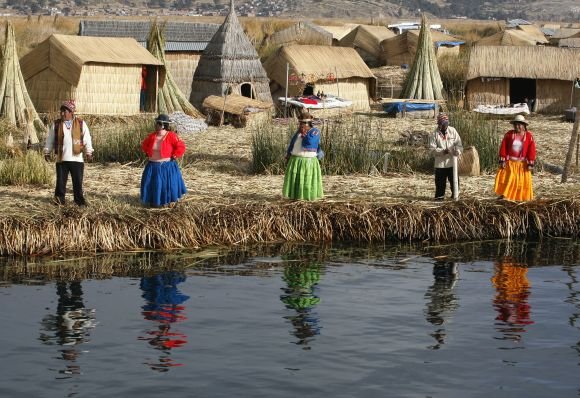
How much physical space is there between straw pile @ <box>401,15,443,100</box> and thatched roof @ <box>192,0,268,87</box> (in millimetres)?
4194

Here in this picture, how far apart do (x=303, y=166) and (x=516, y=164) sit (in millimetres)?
2447

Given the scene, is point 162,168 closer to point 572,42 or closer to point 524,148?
point 524,148

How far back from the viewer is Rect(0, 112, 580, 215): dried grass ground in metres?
13.5

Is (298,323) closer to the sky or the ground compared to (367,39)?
closer to the ground

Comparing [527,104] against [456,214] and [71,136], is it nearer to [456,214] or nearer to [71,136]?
[456,214]

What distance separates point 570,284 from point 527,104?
1456cm

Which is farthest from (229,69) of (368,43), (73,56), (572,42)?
(572,42)

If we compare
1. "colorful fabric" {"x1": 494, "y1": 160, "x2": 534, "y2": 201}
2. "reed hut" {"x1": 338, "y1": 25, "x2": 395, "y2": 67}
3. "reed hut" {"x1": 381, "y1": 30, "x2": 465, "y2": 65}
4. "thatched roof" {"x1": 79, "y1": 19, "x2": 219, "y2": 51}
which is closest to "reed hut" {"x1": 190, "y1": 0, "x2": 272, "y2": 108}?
"thatched roof" {"x1": 79, "y1": 19, "x2": 219, "y2": 51}

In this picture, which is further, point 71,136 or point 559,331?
point 71,136

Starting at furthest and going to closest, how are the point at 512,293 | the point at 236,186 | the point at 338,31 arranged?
the point at 338,31, the point at 236,186, the point at 512,293

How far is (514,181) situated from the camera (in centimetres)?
1352

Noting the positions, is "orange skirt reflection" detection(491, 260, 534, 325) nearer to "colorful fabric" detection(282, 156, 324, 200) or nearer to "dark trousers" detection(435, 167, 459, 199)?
"dark trousers" detection(435, 167, 459, 199)

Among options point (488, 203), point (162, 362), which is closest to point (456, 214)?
point (488, 203)

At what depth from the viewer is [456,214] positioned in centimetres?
1339
